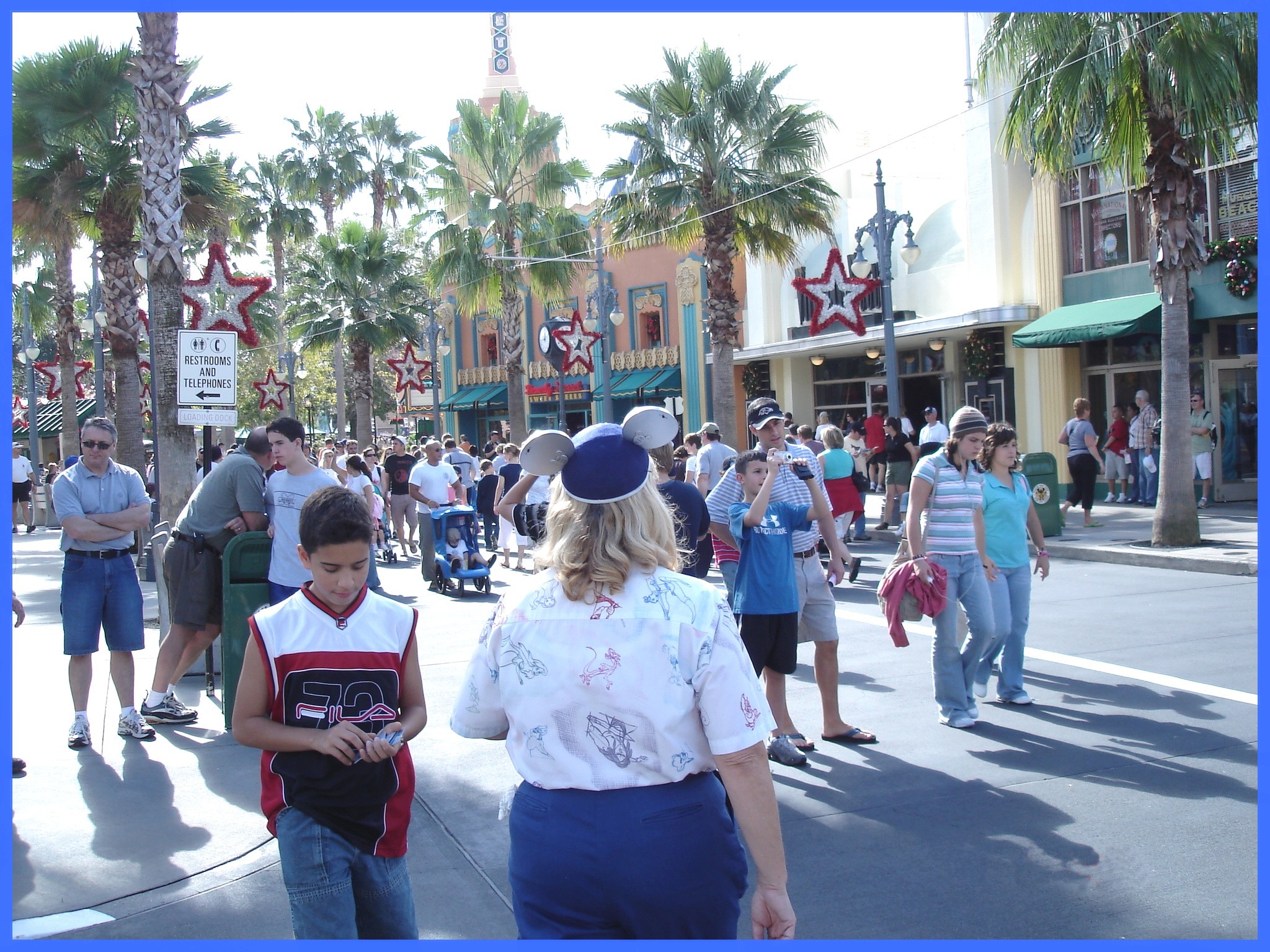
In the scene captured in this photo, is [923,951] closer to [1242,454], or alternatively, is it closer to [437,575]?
[437,575]

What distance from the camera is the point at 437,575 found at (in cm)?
1311

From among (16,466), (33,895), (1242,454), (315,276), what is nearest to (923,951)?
(33,895)

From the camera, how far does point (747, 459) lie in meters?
5.98

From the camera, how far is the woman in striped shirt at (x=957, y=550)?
6.41 metres

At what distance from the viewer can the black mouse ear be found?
8.46 feet

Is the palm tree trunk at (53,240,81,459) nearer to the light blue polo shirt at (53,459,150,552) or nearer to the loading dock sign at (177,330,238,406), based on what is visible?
the loading dock sign at (177,330,238,406)

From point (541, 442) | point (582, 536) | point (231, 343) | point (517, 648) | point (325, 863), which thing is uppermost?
point (231, 343)

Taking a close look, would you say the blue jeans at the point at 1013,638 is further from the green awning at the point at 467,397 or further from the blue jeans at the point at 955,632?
the green awning at the point at 467,397

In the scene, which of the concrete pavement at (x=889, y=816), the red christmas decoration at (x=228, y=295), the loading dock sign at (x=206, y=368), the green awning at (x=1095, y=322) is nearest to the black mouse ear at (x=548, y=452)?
the concrete pavement at (x=889, y=816)

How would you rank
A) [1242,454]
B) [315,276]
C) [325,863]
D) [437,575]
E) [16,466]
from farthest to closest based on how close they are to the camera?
1. [315,276]
2. [16,466]
3. [1242,454]
4. [437,575]
5. [325,863]

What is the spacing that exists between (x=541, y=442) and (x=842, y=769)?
3.71 m

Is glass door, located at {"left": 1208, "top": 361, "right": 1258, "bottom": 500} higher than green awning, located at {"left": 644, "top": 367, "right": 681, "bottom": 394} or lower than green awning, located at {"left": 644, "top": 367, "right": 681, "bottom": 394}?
lower

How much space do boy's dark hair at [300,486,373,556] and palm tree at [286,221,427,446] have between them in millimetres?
30411

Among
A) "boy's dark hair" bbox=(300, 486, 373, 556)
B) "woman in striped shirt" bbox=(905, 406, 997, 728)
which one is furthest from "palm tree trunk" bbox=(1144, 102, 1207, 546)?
"boy's dark hair" bbox=(300, 486, 373, 556)
